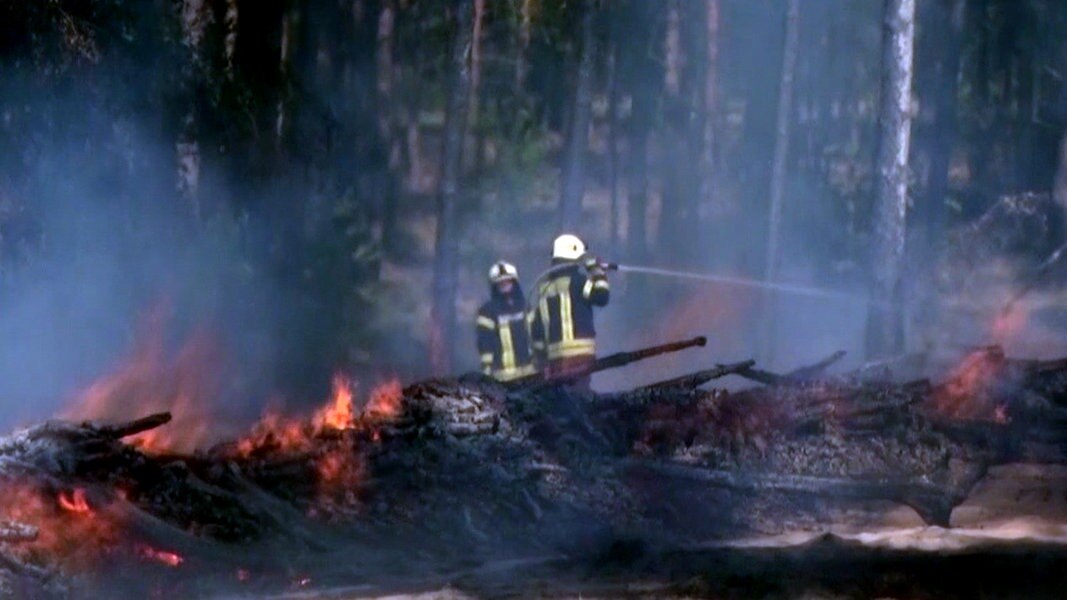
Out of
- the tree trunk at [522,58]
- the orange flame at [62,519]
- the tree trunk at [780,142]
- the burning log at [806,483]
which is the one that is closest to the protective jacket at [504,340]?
the burning log at [806,483]

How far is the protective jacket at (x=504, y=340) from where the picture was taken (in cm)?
1342

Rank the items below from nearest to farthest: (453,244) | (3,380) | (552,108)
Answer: (3,380) < (453,244) < (552,108)

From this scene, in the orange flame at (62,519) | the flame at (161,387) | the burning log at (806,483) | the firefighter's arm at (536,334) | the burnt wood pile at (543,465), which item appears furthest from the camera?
the flame at (161,387)

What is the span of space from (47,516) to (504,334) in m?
5.29

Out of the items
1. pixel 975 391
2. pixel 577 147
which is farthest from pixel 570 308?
pixel 577 147

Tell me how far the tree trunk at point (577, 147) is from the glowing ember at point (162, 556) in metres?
13.1

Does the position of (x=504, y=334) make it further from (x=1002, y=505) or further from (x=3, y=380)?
(x=3, y=380)

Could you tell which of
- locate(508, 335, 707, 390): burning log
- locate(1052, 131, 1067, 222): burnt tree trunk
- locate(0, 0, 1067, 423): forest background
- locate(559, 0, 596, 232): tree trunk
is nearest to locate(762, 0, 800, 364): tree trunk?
locate(0, 0, 1067, 423): forest background

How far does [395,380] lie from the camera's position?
20.4 metres

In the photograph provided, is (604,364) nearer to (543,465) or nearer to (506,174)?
(543,465)

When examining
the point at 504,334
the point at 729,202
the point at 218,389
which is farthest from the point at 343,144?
the point at 504,334

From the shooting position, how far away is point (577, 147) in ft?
73.2

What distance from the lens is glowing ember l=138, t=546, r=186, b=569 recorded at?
30.3ft

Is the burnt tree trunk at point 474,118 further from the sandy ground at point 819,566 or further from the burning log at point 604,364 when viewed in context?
the sandy ground at point 819,566
